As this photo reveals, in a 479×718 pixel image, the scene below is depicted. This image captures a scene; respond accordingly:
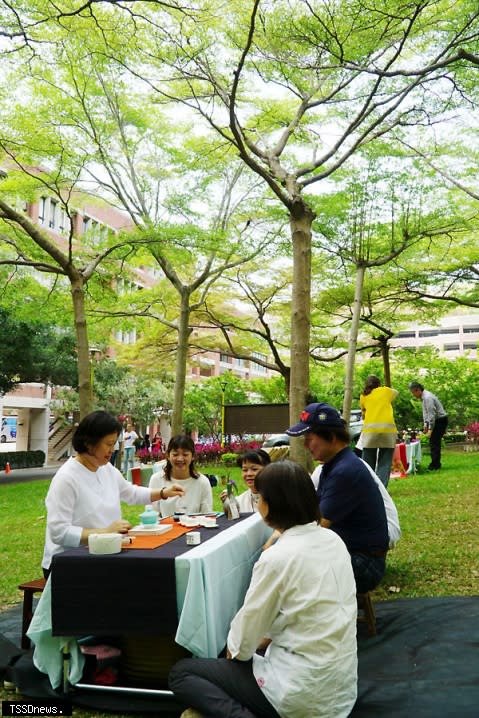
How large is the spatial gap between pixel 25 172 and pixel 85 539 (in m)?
9.48

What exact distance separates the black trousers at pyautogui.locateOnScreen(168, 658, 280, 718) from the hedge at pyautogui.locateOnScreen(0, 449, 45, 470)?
77.7 ft

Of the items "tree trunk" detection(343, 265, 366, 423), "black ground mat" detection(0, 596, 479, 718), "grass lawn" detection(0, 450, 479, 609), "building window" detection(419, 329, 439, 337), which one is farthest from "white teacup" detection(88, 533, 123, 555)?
"building window" detection(419, 329, 439, 337)

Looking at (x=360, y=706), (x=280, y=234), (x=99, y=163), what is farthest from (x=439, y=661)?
(x=280, y=234)

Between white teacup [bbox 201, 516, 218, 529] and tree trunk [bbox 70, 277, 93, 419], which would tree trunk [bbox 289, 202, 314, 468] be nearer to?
white teacup [bbox 201, 516, 218, 529]

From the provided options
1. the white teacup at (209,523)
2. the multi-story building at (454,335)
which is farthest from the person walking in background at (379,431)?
the multi-story building at (454,335)

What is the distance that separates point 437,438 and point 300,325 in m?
6.70

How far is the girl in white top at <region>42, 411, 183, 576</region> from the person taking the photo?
11.3 ft

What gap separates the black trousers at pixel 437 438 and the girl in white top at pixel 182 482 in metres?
8.79

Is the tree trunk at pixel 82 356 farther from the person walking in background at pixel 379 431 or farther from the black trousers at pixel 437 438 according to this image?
the black trousers at pixel 437 438

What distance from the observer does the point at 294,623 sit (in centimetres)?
227

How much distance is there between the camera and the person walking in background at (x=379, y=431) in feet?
28.8

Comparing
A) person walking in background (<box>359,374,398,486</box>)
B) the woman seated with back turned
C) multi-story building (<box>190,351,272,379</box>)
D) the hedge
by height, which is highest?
multi-story building (<box>190,351,272,379</box>)

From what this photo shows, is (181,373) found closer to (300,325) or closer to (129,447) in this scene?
(129,447)

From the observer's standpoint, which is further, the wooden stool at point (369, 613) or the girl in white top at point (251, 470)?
the girl in white top at point (251, 470)
